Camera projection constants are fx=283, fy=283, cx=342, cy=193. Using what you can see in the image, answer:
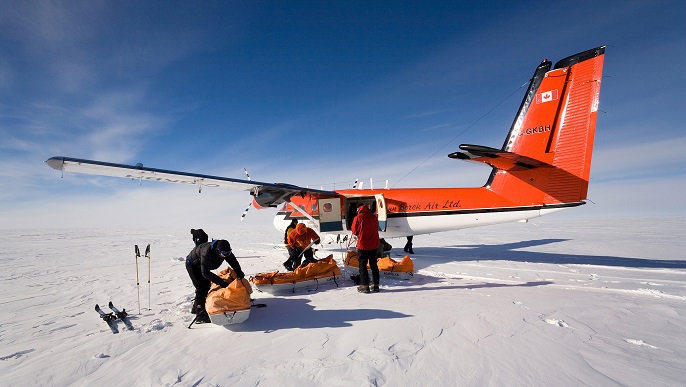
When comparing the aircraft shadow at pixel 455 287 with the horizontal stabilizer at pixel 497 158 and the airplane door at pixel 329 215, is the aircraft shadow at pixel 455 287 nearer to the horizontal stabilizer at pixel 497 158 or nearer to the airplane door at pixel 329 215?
Answer: the horizontal stabilizer at pixel 497 158

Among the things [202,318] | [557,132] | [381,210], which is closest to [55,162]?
[202,318]

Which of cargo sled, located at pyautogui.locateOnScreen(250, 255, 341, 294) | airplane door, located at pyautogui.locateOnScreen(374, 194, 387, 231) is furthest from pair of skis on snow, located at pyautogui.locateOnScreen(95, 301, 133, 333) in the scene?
airplane door, located at pyautogui.locateOnScreen(374, 194, 387, 231)

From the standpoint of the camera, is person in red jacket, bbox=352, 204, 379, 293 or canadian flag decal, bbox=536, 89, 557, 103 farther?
canadian flag decal, bbox=536, 89, 557, 103

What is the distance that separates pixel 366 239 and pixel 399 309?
1.81 m

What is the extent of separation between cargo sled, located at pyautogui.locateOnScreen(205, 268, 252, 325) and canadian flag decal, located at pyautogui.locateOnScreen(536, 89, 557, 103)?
957 cm

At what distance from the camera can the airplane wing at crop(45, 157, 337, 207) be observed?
7859mm

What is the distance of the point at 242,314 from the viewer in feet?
14.1

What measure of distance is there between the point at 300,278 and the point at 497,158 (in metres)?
6.11

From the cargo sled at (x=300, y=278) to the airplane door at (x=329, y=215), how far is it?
385 cm

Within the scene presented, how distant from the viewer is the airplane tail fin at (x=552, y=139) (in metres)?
7.53

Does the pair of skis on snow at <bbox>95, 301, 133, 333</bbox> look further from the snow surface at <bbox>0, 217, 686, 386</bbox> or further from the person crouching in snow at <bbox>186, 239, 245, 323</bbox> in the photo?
the person crouching in snow at <bbox>186, 239, 245, 323</bbox>

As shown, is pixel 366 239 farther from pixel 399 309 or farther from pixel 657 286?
pixel 657 286

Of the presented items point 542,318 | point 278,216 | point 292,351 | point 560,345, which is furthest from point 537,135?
point 278,216

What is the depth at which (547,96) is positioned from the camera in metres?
8.35
